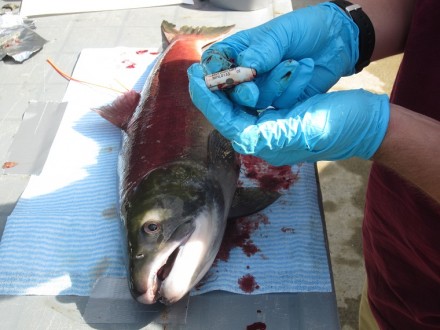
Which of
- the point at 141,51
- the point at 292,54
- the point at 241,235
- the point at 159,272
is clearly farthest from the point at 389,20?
the point at 141,51

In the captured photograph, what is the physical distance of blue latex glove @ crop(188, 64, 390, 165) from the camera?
4.47 ft

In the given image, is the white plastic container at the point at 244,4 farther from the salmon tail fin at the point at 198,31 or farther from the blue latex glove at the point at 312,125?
the blue latex glove at the point at 312,125

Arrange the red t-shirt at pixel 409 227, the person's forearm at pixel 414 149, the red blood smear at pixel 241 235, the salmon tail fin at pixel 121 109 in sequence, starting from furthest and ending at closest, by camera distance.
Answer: the salmon tail fin at pixel 121 109 → the red blood smear at pixel 241 235 → the red t-shirt at pixel 409 227 → the person's forearm at pixel 414 149

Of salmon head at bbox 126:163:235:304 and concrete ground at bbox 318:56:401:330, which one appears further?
concrete ground at bbox 318:56:401:330

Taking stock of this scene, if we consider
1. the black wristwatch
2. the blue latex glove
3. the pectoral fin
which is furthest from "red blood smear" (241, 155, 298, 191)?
the blue latex glove

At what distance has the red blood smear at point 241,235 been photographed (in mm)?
2111

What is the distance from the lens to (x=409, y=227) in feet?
5.19

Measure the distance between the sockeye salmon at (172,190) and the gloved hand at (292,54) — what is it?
1.84ft

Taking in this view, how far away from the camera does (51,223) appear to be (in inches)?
89.9

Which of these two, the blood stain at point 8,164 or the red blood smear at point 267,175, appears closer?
the red blood smear at point 267,175

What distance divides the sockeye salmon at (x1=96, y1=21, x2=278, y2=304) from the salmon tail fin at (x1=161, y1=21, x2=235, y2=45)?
0.61m

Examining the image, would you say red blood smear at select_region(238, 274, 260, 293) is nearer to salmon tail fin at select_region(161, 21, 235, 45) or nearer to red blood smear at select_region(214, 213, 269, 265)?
red blood smear at select_region(214, 213, 269, 265)

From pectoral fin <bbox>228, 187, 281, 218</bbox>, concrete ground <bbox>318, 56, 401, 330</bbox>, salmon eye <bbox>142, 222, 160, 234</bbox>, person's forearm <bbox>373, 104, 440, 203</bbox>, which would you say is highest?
person's forearm <bbox>373, 104, 440, 203</bbox>

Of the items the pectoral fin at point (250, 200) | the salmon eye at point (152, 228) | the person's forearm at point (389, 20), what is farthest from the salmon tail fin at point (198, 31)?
the salmon eye at point (152, 228)
